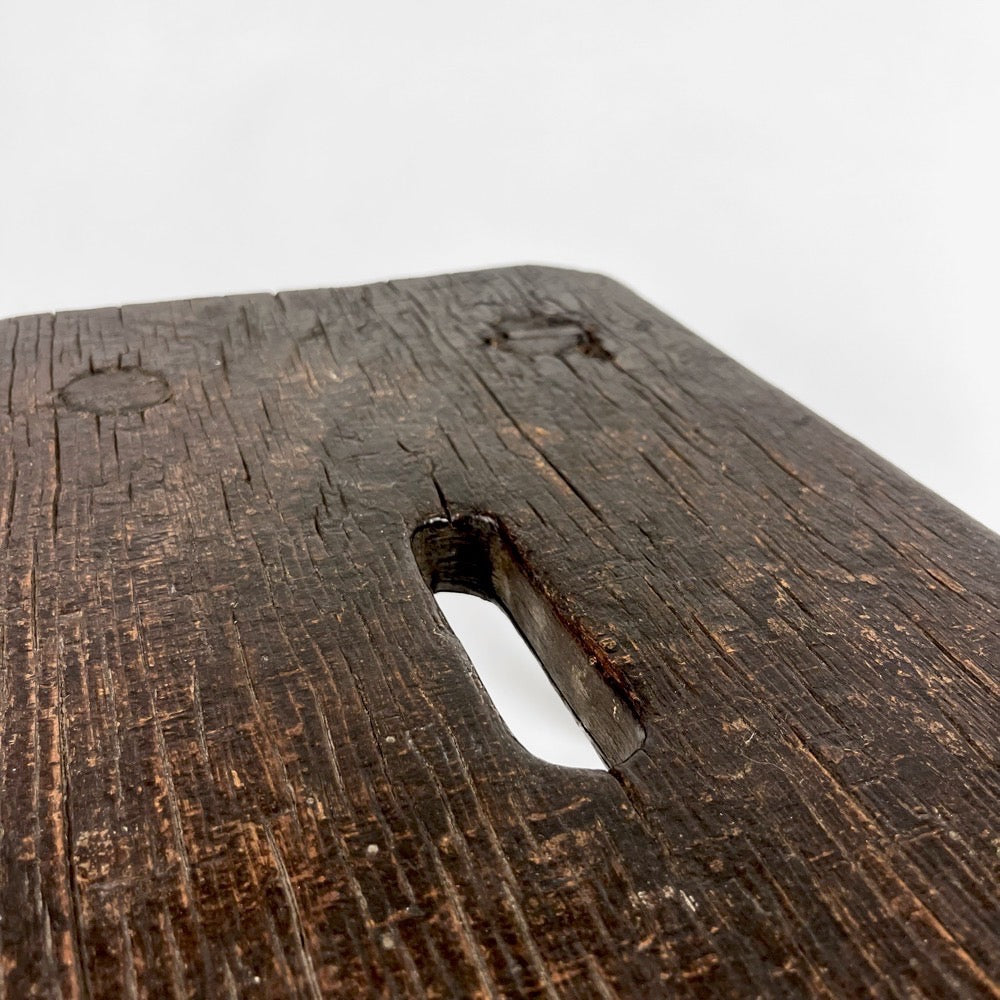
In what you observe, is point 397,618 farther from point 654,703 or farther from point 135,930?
point 135,930

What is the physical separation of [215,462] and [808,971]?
1.04 meters

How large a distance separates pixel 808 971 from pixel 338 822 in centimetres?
39

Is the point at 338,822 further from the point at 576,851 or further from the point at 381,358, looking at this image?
the point at 381,358

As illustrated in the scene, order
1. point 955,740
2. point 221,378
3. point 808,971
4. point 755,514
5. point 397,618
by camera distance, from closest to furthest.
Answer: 1. point 808,971
2. point 955,740
3. point 397,618
4. point 755,514
5. point 221,378

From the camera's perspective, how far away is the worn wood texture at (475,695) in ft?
2.87

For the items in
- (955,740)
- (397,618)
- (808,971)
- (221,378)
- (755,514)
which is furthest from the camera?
(221,378)

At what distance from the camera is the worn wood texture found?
2.87ft

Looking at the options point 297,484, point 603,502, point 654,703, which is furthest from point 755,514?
point 297,484

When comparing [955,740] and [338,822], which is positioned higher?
[338,822]

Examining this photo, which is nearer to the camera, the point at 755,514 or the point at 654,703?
the point at 654,703

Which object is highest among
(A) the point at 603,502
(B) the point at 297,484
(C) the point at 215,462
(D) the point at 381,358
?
(D) the point at 381,358

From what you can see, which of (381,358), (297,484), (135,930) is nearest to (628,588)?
(297,484)

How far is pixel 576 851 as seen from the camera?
0.95m

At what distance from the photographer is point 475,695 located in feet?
3.67
